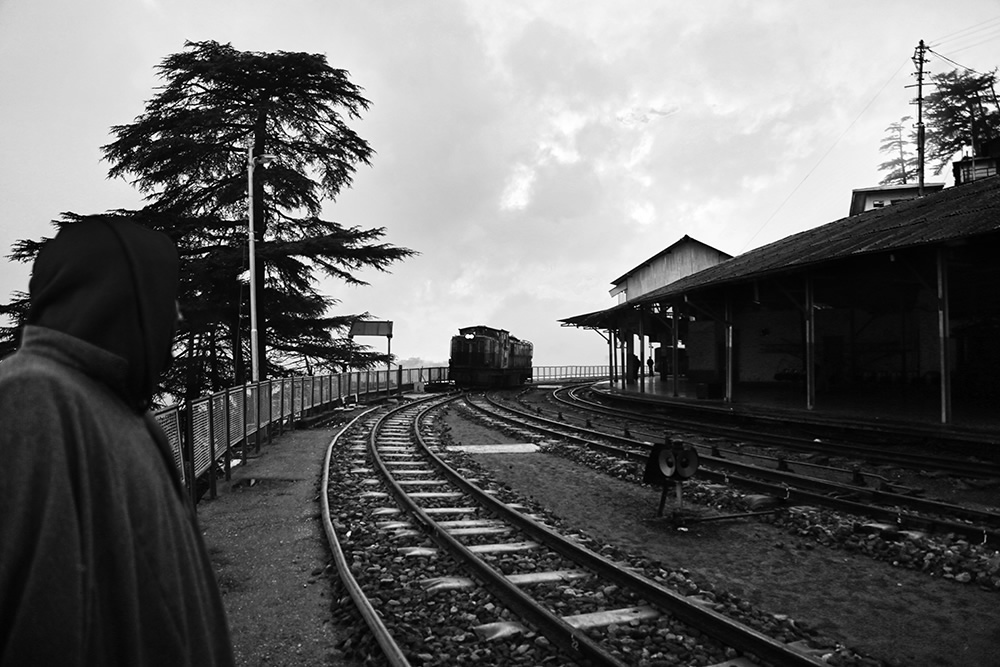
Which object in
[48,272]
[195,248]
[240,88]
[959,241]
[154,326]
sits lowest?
[154,326]

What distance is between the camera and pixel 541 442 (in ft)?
44.8

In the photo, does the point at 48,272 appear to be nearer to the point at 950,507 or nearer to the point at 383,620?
the point at 383,620

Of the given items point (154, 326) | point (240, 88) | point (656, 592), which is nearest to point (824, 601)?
point (656, 592)

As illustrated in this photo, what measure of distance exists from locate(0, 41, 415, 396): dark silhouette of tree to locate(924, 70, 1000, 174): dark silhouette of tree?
135 feet

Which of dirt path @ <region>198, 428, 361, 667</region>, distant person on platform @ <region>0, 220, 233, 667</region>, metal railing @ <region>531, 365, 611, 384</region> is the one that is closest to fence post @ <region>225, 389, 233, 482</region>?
dirt path @ <region>198, 428, 361, 667</region>

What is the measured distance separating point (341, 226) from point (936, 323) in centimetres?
2010

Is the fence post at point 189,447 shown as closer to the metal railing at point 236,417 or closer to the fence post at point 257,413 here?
the metal railing at point 236,417

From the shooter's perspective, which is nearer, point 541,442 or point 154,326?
point 154,326

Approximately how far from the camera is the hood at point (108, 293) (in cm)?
131

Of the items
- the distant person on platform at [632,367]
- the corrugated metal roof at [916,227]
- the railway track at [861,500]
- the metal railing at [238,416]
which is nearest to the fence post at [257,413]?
the metal railing at [238,416]

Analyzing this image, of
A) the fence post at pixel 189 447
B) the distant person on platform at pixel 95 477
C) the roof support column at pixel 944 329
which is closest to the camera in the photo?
the distant person on platform at pixel 95 477

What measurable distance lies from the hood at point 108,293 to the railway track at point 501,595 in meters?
3.02

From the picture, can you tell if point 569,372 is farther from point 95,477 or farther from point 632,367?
point 95,477

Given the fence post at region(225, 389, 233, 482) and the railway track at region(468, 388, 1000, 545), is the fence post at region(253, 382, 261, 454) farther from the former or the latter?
the railway track at region(468, 388, 1000, 545)
